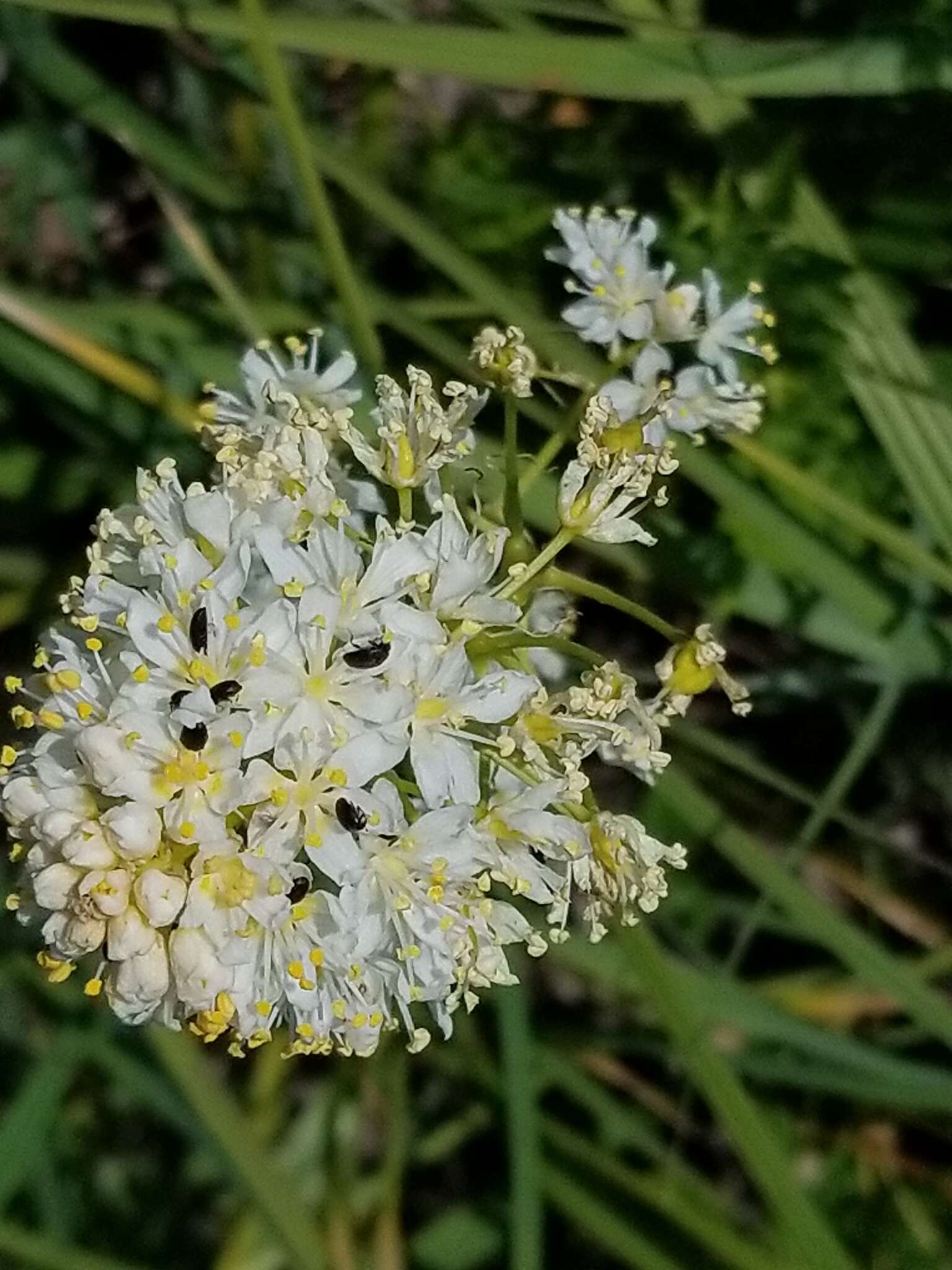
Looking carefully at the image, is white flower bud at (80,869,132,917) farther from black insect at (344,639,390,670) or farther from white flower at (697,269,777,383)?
white flower at (697,269,777,383)

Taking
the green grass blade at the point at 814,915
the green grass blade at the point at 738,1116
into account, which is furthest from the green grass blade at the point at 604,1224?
the green grass blade at the point at 814,915

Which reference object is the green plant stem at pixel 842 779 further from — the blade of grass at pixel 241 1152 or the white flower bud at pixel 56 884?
the white flower bud at pixel 56 884

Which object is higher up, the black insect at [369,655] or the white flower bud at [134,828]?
the black insect at [369,655]

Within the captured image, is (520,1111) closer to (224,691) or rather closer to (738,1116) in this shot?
(738,1116)

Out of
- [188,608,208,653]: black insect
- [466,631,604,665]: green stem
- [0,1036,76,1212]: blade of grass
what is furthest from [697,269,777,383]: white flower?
[0,1036,76,1212]: blade of grass

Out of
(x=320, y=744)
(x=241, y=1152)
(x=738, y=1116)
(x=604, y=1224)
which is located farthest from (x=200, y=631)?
Result: (x=604, y=1224)

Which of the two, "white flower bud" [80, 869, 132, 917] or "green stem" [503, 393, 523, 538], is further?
"green stem" [503, 393, 523, 538]
